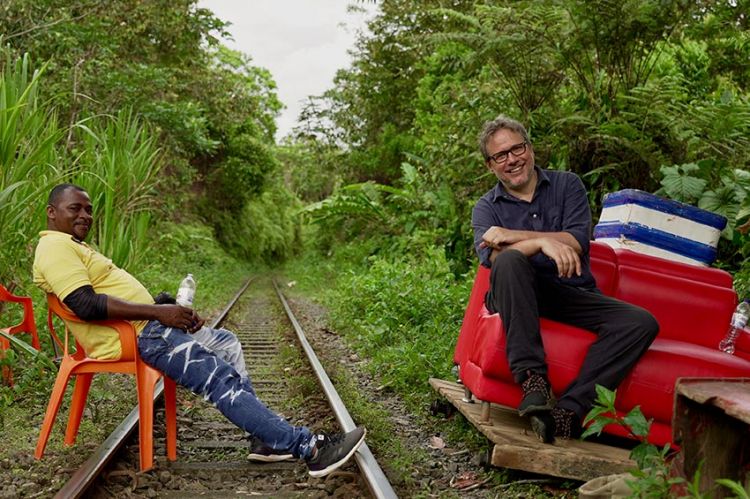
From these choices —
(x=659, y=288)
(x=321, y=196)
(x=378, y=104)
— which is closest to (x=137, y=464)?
(x=659, y=288)

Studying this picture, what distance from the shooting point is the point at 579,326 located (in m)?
3.97

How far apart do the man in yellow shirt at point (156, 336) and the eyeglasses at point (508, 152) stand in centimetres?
168

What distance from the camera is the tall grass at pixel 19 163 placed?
454 centimetres

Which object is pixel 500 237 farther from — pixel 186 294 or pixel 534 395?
pixel 186 294

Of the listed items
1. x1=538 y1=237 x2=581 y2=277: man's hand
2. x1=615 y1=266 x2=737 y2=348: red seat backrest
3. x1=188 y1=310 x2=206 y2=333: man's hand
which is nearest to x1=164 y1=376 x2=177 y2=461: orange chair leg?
x1=188 y1=310 x2=206 y2=333: man's hand

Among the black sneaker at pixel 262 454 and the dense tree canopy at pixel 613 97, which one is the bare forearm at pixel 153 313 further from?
the dense tree canopy at pixel 613 97

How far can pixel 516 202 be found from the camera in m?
4.36

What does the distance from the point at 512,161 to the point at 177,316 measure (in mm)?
1989

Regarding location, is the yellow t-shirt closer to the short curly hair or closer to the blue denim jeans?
the blue denim jeans

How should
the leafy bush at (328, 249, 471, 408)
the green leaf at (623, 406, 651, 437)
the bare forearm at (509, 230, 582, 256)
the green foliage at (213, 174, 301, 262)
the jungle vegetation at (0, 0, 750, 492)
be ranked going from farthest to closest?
the green foliage at (213, 174, 301, 262), the leafy bush at (328, 249, 471, 408), the jungle vegetation at (0, 0, 750, 492), the bare forearm at (509, 230, 582, 256), the green leaf at (623, 406, 651, 437)

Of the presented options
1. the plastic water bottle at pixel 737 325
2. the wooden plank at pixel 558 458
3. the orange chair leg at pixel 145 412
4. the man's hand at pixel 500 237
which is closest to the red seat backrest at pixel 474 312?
the man's hand at pixel 500 237

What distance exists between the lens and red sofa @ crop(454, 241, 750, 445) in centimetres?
371

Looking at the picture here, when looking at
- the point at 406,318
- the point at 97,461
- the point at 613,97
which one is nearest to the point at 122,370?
the point at 97,461

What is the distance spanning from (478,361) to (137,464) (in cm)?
186
